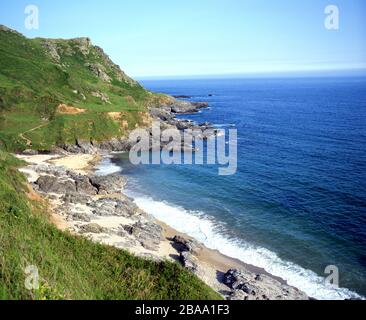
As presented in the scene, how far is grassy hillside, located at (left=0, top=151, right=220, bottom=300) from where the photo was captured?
18094 millimetres

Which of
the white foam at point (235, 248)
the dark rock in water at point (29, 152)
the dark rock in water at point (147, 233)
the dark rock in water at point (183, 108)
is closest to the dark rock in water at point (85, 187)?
the white foam at point (235, 248)

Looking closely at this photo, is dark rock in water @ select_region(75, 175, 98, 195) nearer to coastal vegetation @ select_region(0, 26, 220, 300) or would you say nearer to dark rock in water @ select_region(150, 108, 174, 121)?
coastal vegetation @ select_region(0, 26, 220, 300)

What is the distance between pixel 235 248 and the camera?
42.6 metres

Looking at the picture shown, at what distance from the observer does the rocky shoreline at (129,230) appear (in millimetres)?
34312

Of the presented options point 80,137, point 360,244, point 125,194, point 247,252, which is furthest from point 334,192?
point 80,137

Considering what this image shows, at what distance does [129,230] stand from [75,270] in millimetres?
22197

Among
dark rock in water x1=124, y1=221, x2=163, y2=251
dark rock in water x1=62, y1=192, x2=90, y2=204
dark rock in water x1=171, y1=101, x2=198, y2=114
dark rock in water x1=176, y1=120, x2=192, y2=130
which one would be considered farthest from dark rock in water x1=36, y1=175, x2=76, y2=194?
dark rock in water x1=171, y1=101, x2=198, y2=114

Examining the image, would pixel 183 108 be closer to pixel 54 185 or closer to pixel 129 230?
pixel 54 185

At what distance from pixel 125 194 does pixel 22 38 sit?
351 feet
